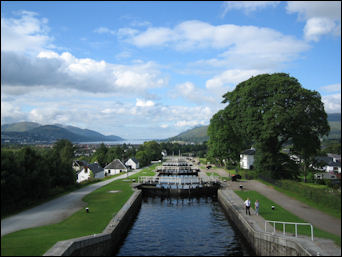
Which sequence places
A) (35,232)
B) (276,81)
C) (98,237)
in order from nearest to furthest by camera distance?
(35,232), (98,237), (276,81)

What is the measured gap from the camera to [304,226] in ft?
67.3

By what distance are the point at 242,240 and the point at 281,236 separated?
526 cm

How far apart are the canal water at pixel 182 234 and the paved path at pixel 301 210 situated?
5679 millimetres

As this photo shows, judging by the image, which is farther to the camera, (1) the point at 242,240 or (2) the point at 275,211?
(2) the point at 275,211

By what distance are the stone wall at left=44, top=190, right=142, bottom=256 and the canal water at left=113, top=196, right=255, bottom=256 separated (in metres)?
0.87

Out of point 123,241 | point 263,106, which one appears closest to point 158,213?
point 123,241

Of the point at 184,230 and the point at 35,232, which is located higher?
the point at 35,232

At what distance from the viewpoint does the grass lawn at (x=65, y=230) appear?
12.7 meters

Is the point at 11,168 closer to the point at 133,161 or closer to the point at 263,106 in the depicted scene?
the point at 263,106

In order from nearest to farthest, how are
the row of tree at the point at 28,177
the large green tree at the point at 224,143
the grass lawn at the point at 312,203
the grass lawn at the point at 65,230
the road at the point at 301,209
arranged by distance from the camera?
the grass lawn at the point at 65,230
the grass lawn at the point at 312,203
the road at the point at 301,209
the row of tree at the point at 28,177
the large green tree at the point at 224,143

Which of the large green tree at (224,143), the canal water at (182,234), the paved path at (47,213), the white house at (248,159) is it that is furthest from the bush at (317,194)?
the white house at (248,159)

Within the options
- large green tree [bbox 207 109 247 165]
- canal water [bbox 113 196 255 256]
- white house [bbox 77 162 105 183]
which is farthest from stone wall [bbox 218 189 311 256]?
white house [bbox 77 162 105 183]

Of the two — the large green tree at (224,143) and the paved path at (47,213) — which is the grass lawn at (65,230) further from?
the large green tree at (224,143)

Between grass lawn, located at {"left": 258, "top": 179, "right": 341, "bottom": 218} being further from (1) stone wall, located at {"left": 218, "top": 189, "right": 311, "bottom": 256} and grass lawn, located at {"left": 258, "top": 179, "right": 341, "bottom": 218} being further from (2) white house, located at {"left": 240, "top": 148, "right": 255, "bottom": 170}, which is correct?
(2) white house, located at {"left": 240, "top": 148, "right": 255, "bottom": 170}
